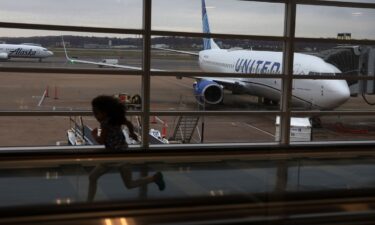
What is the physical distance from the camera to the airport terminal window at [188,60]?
7941mm

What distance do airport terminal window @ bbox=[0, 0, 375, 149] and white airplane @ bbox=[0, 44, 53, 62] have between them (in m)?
0.03

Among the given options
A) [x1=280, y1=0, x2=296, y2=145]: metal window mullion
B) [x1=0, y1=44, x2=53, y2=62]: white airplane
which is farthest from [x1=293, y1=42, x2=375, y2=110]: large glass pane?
[x1=0, y1=44, x2=53, y2=62]: white airplane

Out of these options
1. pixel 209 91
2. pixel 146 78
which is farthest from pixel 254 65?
pixel 146 78

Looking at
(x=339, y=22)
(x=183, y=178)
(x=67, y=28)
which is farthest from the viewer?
(x=339, y=22)

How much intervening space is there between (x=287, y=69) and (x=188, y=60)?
524 centimetres

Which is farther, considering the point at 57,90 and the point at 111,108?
the point at 57,90

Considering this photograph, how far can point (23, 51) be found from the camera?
9.46 meters

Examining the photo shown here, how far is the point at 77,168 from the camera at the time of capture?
561cm

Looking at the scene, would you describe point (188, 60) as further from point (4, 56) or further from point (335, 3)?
point (4, 56)

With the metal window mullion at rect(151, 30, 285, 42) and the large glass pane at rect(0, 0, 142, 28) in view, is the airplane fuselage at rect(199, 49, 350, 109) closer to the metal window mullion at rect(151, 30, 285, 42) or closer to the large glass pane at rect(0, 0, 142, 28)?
the metal window mullion at rect(151, 30, 285, 42)

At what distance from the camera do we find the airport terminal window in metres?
7.94

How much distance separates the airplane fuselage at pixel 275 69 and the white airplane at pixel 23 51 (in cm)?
777

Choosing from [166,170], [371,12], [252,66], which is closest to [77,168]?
[166,170]

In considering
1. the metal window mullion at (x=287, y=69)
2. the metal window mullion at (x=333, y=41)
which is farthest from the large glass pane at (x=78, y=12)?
the metal window mullion at (x=333, y=41)
